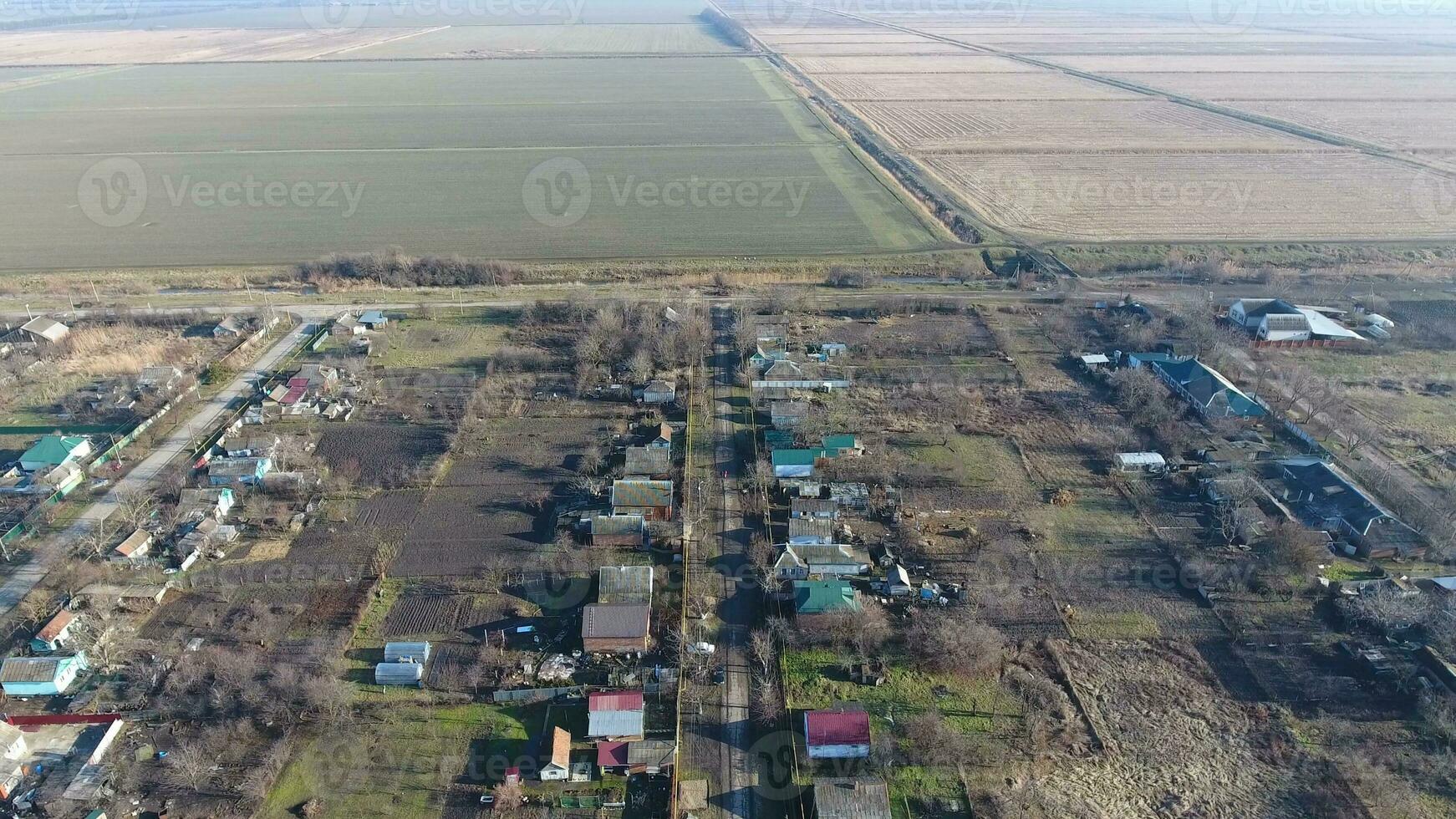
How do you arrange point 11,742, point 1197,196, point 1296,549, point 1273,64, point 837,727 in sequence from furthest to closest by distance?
point 1273,64 → point 1197,196 → point 1296,549 → point 837,727 → point 11,742

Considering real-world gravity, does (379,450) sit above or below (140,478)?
above

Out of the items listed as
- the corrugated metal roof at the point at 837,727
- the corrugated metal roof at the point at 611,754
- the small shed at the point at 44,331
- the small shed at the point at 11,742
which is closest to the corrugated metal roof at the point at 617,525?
the corrugated metal roof at the point at 611,754

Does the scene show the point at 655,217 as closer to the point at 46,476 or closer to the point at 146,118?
the point at 46,476

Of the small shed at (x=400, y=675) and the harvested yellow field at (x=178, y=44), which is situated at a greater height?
the harvested yellow field at (x=178, y=44)

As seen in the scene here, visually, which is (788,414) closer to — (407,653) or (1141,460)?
(1141,460)

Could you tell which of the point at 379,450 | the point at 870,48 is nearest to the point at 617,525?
the point at 379,450

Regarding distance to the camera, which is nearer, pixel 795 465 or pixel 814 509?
pixel 814 509

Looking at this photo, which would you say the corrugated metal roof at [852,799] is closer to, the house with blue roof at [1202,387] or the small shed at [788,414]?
the small shed at [788,414]
